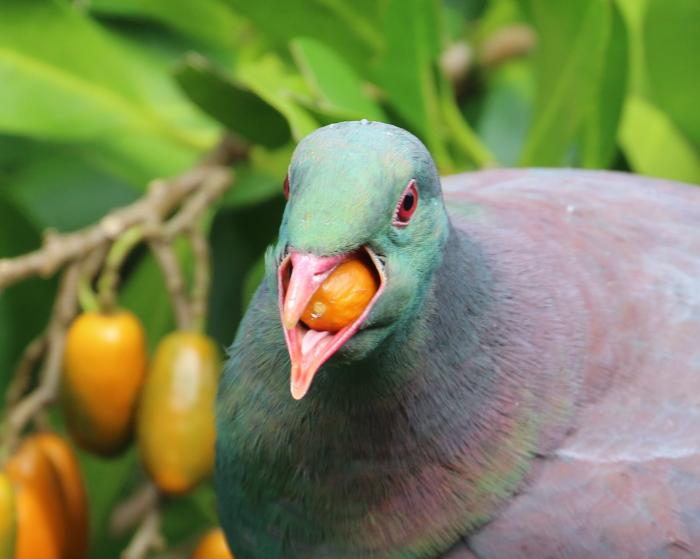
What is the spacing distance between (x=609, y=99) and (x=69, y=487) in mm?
648

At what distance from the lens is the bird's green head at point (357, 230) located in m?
0.71

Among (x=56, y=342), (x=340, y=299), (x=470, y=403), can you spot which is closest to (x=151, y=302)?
(x=56, y=342)

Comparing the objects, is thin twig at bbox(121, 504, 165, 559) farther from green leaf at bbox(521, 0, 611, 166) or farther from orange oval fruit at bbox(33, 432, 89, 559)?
green leaf at bbox(521, 0, 611, 166)

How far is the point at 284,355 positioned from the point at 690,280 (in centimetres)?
33

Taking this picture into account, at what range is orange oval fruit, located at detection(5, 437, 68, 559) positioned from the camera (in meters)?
1.12

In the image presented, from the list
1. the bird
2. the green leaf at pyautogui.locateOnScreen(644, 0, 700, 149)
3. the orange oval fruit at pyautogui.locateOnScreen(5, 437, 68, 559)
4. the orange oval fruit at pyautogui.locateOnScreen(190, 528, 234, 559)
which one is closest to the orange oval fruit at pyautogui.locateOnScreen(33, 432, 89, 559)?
the orange oval fruit at pyautogui.locateOnScreen(5, 437, 68, 559)

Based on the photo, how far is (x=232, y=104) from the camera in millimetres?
1229

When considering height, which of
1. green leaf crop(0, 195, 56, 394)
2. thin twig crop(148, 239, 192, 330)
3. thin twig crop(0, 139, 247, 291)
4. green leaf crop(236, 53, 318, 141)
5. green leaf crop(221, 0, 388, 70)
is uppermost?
green leaf crop(221, 0, 388, 70)

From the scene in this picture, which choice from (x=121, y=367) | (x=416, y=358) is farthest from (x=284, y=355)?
(x=121, y=367)

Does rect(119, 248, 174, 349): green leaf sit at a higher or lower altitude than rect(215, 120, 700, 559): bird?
lower

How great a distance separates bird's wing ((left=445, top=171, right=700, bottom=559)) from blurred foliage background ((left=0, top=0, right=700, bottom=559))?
26cm

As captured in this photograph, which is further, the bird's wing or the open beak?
the bird's wing

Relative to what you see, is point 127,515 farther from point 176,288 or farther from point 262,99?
point 262,99

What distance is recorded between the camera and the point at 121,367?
1.16m
